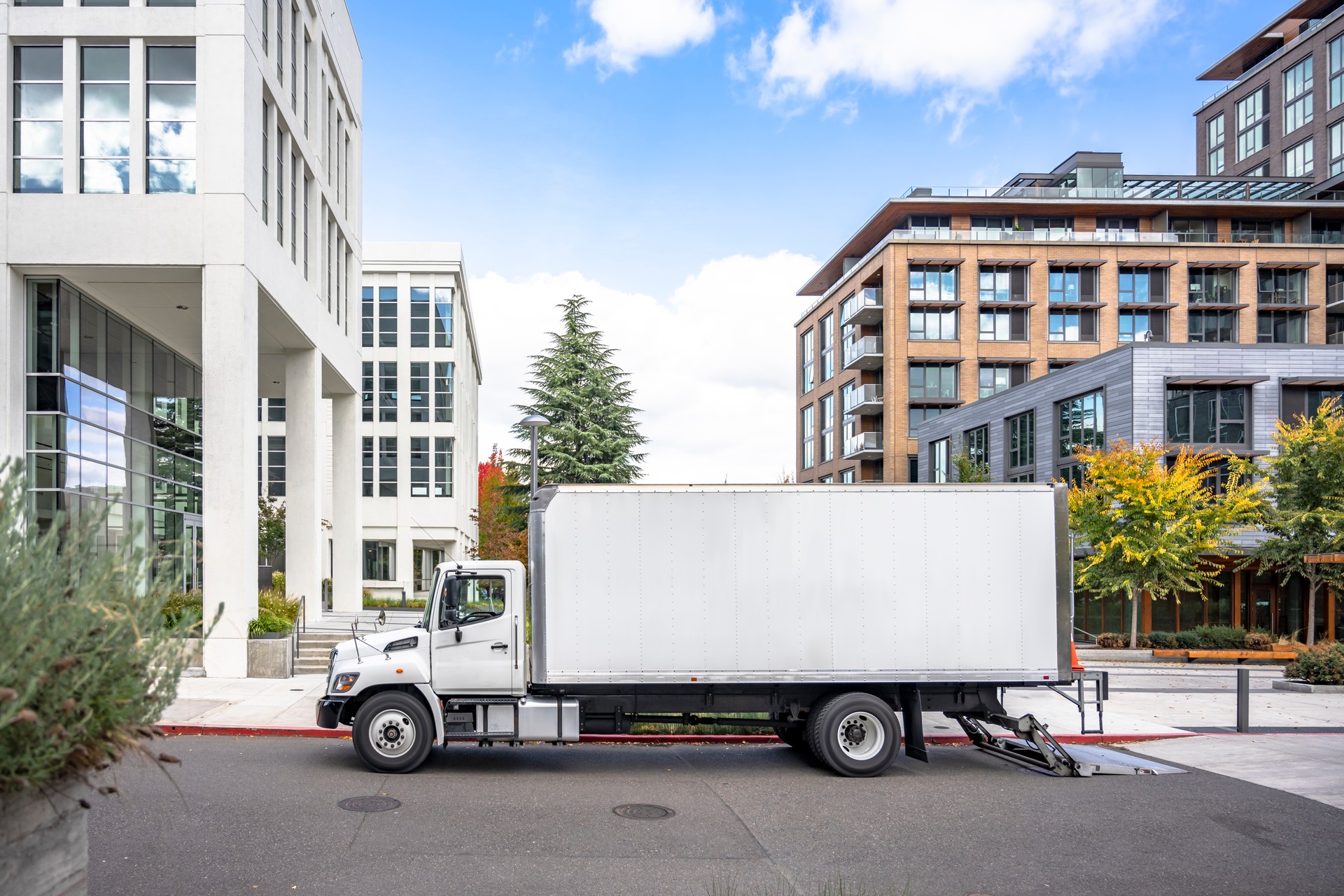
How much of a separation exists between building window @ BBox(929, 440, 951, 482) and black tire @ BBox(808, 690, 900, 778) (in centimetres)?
4240

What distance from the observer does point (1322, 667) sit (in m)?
21.4

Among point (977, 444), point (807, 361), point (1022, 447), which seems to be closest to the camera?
point (1022, 447)

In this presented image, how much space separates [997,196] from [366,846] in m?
61.7

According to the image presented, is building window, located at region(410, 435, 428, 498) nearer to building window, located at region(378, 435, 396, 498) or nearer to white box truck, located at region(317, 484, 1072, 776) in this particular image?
building window, located at region(378, 435, 396, 498)

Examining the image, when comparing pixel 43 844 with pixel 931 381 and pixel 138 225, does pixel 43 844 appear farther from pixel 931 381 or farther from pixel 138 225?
pixel 931 381

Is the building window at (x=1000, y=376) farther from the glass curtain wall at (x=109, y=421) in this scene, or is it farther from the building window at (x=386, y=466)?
the glass curtain wall at (x=109, y=421)

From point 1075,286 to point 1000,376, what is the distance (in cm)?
707

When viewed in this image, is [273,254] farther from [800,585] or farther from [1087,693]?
[1087,693]

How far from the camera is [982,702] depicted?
11844mm

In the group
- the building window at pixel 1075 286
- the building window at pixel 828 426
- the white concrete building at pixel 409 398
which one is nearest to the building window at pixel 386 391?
the white concrete building at pixel 409 398

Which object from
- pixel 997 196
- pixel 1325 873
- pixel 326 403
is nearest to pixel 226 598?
pixel 1325 873

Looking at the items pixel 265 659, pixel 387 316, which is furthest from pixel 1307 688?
pixel 387 316

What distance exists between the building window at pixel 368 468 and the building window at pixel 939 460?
32711mm

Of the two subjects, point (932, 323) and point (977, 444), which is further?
point (932, 323)
